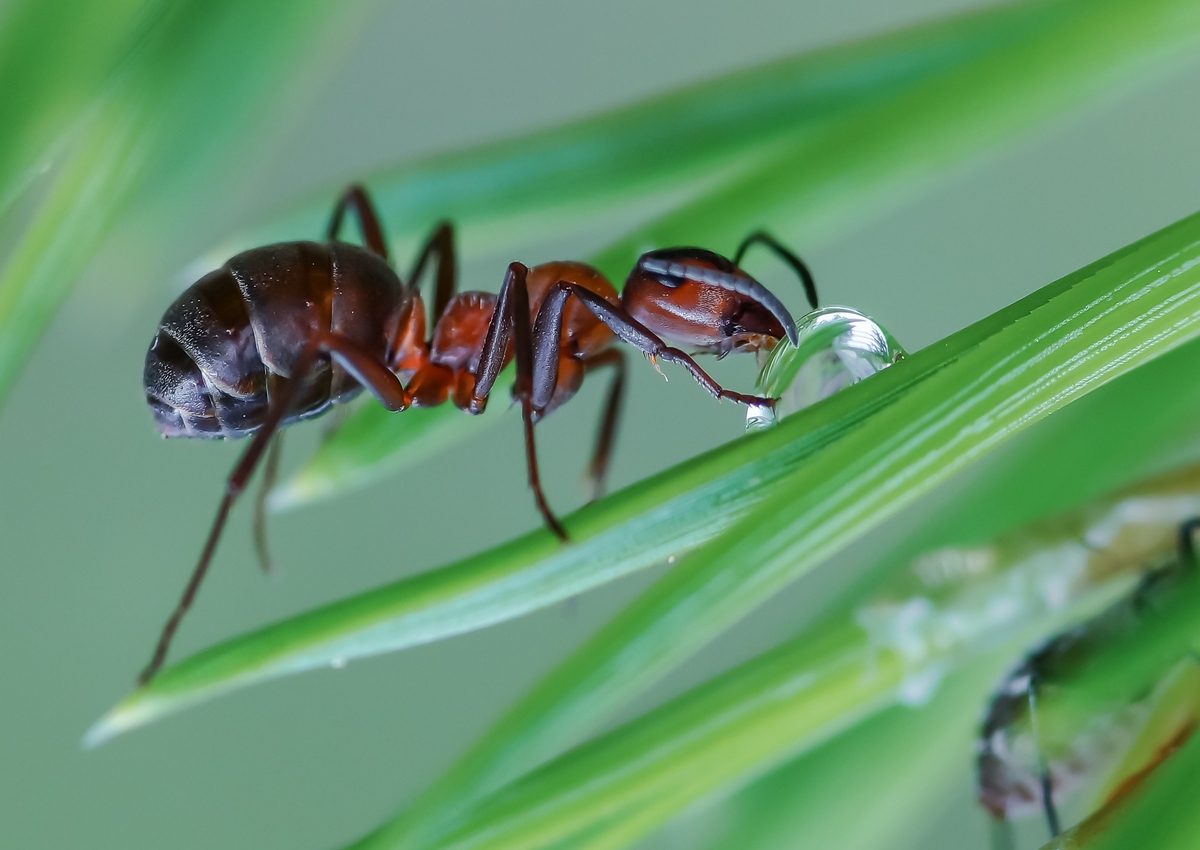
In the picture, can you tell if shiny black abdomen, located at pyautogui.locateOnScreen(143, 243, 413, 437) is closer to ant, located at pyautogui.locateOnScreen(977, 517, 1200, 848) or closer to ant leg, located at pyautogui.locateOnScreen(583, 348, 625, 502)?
ant leg, located at pyautogui.locateOnScreen(583, 348, 625, 502)

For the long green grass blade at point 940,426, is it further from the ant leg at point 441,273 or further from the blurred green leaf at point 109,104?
the ant leg at point 441,273

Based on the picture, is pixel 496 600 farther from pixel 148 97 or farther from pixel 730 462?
pixel 148 97

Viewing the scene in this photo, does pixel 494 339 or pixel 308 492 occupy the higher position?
pixel 494 339

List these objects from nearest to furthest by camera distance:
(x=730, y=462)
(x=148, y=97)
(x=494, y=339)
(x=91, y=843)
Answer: (x=730, y=462) → (x=148, y=97) → (x=494, y=339) → (x=91, y=843)

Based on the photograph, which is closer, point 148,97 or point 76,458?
point 148,97

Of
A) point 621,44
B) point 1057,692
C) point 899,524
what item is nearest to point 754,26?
point 621,44

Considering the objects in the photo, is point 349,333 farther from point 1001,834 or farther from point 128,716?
point 1001,834

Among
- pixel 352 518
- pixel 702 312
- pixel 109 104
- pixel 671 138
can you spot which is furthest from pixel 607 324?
pixel 352 518
